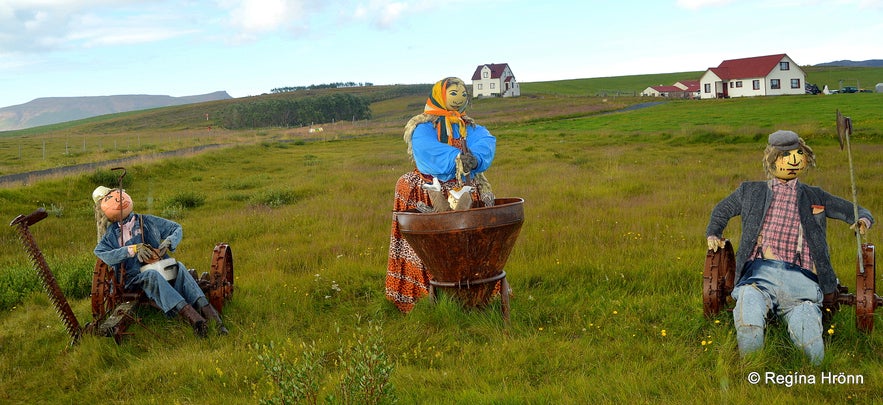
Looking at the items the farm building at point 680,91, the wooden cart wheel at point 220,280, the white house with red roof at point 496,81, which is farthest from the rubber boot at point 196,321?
the white house with red roof at point 496,81

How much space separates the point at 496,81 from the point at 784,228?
104057 millimetres

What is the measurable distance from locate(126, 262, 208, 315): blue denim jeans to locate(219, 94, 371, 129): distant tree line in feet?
299

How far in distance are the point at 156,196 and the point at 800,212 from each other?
1420 cm

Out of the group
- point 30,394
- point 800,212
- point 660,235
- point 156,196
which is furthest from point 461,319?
point 156,196

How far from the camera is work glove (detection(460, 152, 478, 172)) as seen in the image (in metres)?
5.66

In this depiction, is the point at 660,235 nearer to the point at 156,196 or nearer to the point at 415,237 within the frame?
the point at 415,237

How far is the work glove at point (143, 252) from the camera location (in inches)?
227

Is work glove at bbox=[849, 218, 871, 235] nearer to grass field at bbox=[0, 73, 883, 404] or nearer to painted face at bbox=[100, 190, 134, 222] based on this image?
grass field at bbox=[0, 73, 883, 404]

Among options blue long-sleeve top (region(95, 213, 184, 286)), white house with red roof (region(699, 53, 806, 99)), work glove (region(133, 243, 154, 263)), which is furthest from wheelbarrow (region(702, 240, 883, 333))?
white house with red roof (region(699, 53, 806, 99))

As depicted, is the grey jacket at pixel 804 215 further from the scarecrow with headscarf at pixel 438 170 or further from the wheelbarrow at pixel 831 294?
the scarecrow with headscarf at pixel 438 170

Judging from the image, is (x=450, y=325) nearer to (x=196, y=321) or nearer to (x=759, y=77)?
(x=196, y=321)

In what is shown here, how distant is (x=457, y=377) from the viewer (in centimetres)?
444

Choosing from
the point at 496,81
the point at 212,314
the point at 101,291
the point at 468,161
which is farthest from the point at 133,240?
the point at 496,81

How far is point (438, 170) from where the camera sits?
18.8 feet
